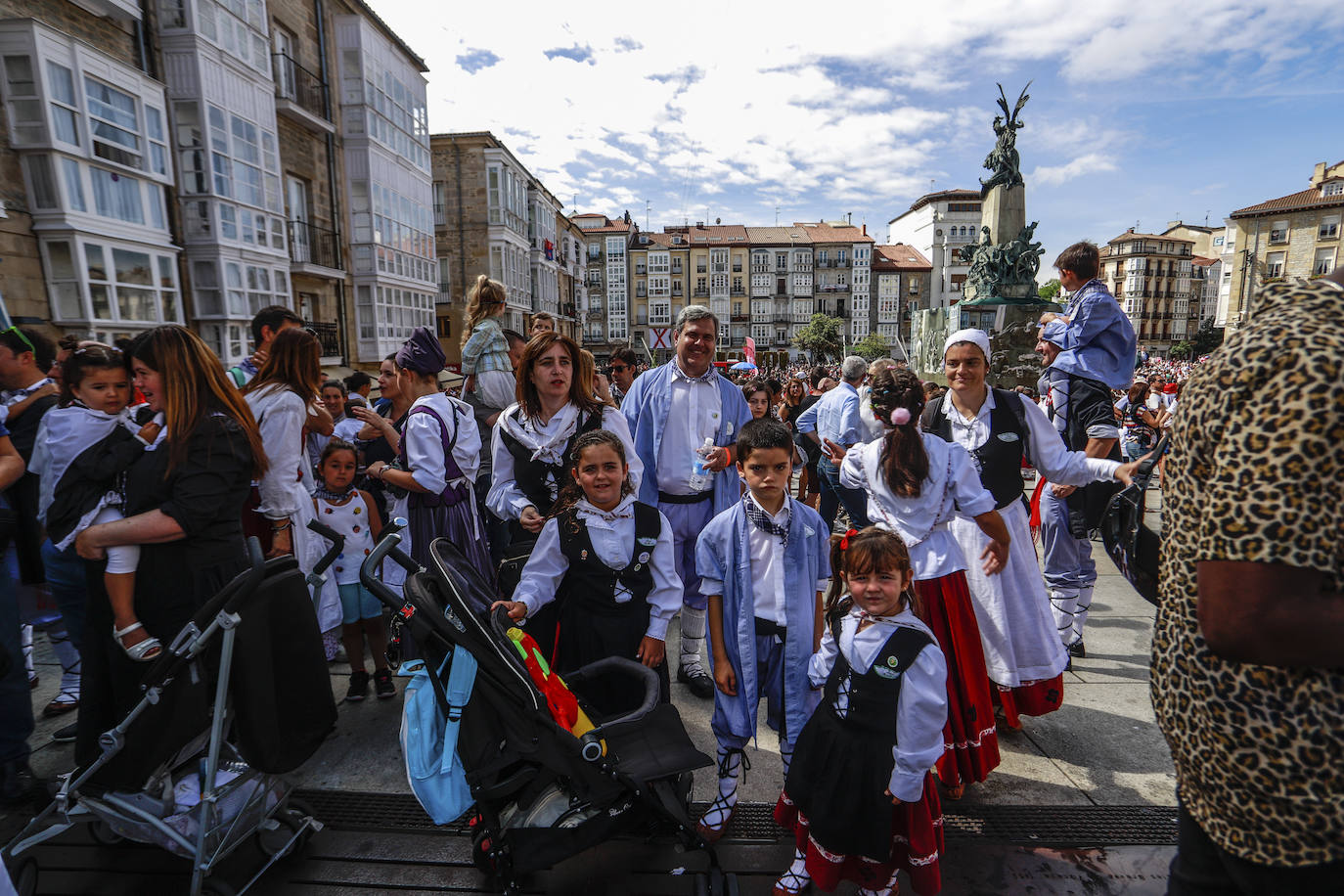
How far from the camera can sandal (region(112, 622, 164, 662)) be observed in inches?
102

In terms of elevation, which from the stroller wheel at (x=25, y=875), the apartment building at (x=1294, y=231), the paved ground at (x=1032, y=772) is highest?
the apartment building at (x=1294, y=231)

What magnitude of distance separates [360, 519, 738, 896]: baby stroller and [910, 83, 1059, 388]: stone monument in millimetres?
12718

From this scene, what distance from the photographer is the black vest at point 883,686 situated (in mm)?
2291

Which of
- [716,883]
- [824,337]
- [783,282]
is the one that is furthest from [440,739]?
[783,282]

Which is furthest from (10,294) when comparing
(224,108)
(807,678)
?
(807,678)

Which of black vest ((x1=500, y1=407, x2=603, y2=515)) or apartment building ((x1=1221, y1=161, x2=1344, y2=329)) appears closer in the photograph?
black vest ((x1=500, y1=407, x2=603, y2=515))

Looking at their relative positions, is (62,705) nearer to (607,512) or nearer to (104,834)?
(104,834)

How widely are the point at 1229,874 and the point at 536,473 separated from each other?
307 centimetres

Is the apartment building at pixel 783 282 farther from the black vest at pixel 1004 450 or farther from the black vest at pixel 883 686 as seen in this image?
the black vest at pixel 883 686

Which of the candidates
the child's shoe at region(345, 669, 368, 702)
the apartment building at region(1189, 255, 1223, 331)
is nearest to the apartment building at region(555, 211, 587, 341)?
the child's shoe at region(345, 669, 368, 702)

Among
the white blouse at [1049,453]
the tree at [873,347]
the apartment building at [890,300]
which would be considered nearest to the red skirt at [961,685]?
the white blouse at [1049,453]

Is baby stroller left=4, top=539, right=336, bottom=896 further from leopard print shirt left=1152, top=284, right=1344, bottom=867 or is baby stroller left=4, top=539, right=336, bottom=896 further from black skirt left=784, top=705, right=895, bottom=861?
leopard print shirt left=1152, top=284, right=1344, bottom=867

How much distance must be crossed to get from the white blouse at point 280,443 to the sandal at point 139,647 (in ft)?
2.81

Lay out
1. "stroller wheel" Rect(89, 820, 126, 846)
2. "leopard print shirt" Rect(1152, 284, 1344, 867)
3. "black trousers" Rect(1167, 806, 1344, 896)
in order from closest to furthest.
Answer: "leopard print shirt" Rect(1152, 284, 1344, 867)
"black trousers" Rect(1167, 806, 1344, 896)
"stroller wheel" Rect(89, 820, 126, 846)
